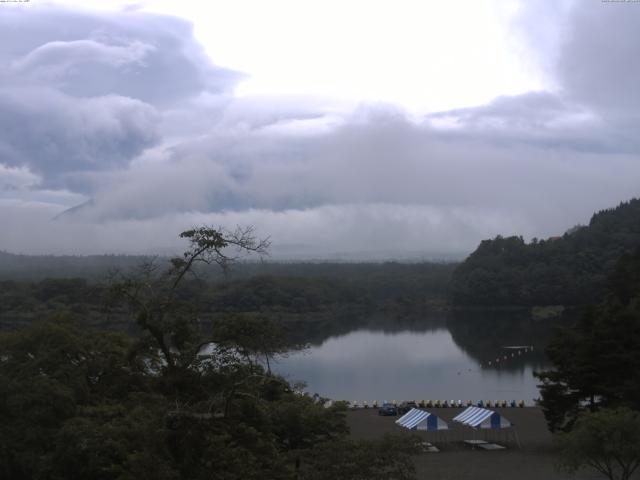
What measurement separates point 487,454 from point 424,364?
23.9 m

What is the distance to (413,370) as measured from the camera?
39.7 meters

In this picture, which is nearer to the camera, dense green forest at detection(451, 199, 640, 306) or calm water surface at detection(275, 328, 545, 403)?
calm water surface at detection(275, 328, 545, 403)

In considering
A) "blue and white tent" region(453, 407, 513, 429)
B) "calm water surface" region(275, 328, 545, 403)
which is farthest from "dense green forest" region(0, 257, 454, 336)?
"blue and white tent" region(453, 407, 513, 429)

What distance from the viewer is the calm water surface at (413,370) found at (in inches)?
1281

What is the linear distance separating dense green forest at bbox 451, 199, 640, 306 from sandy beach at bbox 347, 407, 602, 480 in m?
52.2

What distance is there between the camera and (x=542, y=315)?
70312 mm

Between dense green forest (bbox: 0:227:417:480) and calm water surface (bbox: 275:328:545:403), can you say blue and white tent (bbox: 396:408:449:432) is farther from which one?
dense green forest (bbox: 0:227:417:480)

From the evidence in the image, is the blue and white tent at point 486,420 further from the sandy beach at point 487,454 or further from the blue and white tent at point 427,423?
the blue and white tent at point 427,423

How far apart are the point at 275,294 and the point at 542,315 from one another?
2623 centimetres

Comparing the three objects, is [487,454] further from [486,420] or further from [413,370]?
[413,370]

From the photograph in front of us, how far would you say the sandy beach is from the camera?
1595cm

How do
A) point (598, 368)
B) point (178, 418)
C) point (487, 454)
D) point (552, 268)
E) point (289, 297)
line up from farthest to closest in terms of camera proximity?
point (552, 268)
point (289, 297)
point (487, 454)
point (598, 368)
point (178, 418)

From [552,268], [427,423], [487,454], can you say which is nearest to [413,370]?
[427,423]

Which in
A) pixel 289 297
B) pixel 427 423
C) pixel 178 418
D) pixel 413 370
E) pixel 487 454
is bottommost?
pixel 413 370
